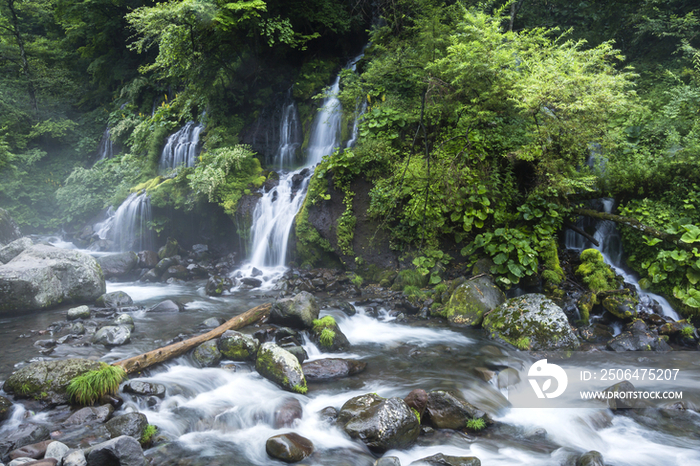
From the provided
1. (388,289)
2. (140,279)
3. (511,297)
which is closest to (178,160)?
(140,279)

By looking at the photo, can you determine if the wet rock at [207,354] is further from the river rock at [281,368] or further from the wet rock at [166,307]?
the wet rock at [166,307]

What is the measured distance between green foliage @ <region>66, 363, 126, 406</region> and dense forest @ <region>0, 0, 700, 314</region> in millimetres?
5294

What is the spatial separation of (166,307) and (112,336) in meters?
2.12

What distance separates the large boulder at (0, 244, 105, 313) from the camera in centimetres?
815

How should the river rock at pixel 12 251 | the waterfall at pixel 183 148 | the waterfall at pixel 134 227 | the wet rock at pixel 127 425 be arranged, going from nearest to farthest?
1. the wet rock at pixel 127 425
2. the river rock at pixel 12 251
3. the waterfall at pixel 134 227
4. the waterfall at pixel 183 148

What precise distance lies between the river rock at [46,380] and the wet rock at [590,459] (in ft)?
20.0

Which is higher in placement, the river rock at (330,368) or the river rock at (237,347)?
the river rock at (237,347)

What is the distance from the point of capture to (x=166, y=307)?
8.87 meters

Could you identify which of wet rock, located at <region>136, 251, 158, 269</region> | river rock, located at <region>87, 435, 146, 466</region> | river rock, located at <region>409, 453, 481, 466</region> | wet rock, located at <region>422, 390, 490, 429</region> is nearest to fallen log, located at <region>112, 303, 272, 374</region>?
river rock, located at <region>87, 435, 146, 466</region>

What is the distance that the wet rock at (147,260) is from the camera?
12391 millimetres

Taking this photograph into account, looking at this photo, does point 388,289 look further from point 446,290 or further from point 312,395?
point 312,395

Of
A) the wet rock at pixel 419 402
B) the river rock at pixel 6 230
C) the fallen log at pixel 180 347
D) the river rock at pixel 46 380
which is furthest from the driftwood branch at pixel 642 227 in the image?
the river rock at pixel 6 230

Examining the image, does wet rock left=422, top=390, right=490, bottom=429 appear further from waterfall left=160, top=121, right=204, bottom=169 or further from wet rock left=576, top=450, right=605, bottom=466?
waterfall left=160, top=121, right=204, bottom=169

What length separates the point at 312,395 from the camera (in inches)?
217
